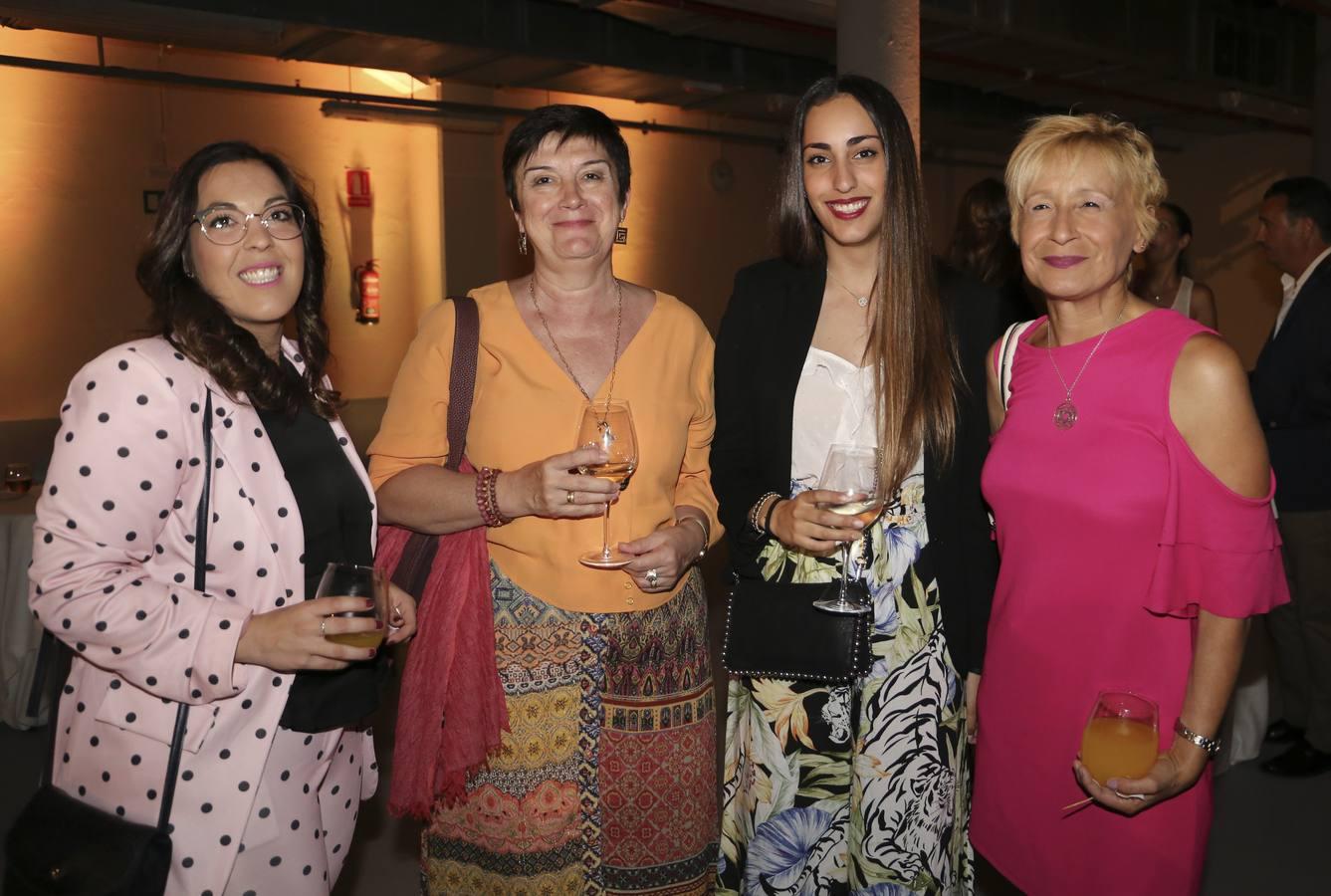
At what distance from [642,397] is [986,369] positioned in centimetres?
71

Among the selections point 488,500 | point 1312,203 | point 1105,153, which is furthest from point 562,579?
point 1312,203

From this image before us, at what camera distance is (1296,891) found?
3.43 m

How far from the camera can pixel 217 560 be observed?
1688 mm

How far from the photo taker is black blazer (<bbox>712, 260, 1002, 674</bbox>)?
7.23ft

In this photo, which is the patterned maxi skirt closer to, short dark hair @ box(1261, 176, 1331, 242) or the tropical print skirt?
the tropical print skirt

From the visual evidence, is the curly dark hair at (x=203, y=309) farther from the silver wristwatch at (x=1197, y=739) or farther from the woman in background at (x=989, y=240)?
the woman in background at (x=989, y=240)

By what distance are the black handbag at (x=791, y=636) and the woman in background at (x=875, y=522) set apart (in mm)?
36

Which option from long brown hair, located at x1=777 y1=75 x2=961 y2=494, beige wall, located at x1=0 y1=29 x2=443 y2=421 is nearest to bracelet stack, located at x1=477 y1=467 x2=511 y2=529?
long brown hair, located at x1=777 y1=75 x2=961 y2=494

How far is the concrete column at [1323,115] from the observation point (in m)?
8.05

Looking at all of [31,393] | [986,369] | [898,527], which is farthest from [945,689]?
[31,393]

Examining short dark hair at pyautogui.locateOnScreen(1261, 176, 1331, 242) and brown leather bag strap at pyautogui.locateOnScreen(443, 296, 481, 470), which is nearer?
brown leather bag strap at pyautogui.locateOnScreen(443, 296, 481, 470)

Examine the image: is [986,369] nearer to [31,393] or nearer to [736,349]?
[736,349]

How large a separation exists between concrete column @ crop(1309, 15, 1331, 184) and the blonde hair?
23.6 ft

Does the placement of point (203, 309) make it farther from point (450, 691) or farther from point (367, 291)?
point (367, 291)
